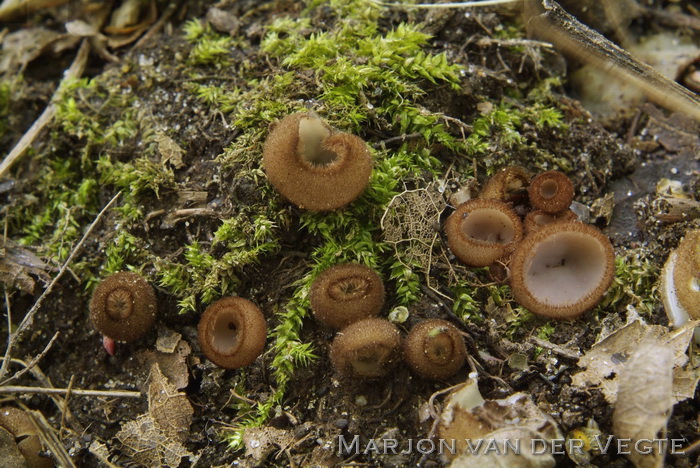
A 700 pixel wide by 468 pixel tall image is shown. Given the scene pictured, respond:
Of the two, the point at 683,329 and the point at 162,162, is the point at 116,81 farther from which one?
the point at 683,329

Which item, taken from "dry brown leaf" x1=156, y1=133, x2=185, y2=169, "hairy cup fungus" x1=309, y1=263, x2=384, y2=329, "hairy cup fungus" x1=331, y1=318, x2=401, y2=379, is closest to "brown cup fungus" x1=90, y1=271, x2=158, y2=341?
"dry brown leaf" x1=156, y1=133, x2=185, y2=169

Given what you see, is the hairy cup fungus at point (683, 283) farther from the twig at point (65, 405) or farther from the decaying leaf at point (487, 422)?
the twig at point (65, 405)

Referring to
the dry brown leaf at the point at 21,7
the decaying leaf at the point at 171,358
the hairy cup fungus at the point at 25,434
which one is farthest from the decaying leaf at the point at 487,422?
the dry brown leaf at the point at 21,7

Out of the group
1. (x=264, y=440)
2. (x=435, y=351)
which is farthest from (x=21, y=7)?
(x=435, y=351)

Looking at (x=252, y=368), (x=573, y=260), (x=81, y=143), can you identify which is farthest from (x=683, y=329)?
(x=81, y=143)

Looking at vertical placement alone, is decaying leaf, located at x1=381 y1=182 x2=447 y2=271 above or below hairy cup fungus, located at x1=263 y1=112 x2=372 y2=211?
below

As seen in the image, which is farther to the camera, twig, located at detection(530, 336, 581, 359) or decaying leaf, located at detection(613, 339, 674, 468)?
twig, located at detection(530, 336, 581, 359)

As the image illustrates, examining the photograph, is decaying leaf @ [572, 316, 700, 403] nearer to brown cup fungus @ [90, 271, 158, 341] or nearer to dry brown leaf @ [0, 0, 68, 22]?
brown cup fungus @ [90, 271, 158, 341]
